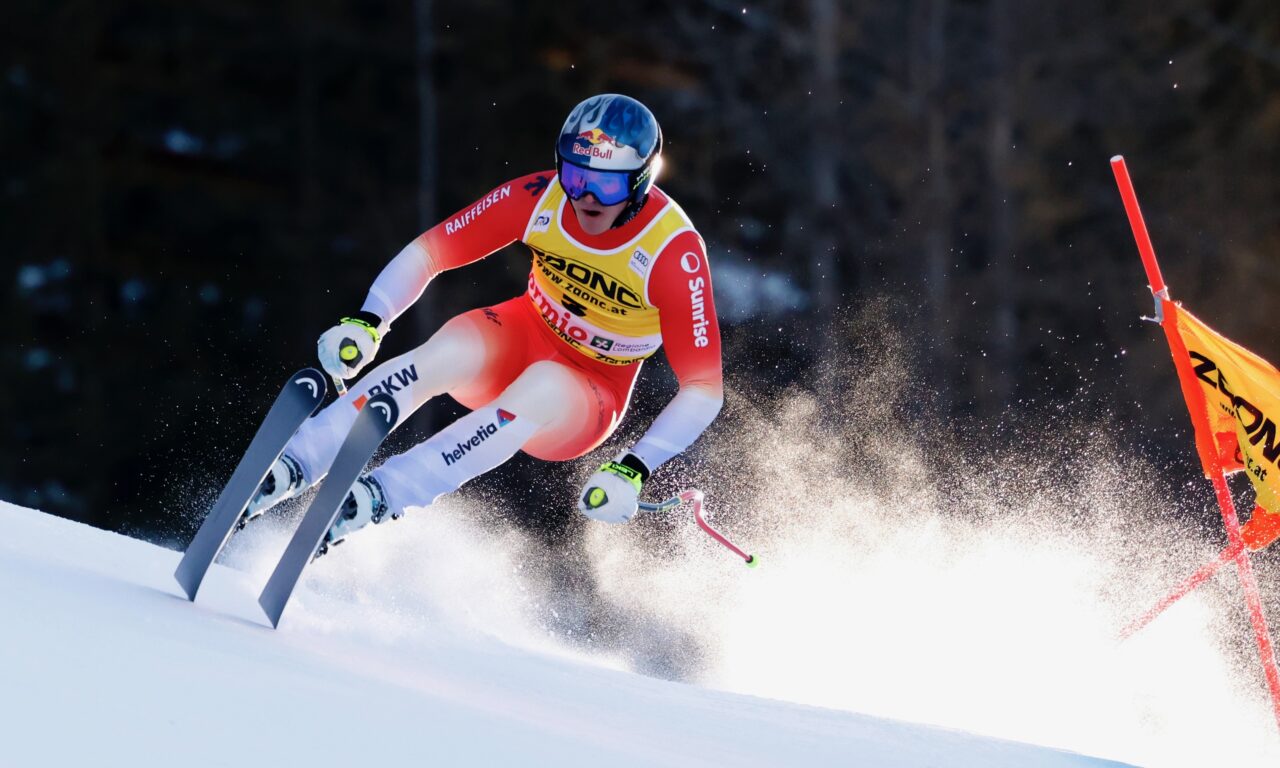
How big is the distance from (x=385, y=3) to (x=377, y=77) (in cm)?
69

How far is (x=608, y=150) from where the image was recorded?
4.40 metres

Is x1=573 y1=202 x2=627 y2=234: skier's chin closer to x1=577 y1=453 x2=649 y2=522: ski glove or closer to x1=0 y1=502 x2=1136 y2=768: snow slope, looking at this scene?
x1=577 y1=453 x2=649 y2=522: ski glove

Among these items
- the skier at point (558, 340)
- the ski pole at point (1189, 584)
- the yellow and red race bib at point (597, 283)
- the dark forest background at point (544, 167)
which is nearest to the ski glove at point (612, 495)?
the skier at point (558, 340)

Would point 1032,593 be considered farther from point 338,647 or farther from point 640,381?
point 640,381

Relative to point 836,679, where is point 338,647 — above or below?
above

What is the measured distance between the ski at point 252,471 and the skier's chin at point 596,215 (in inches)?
37.1

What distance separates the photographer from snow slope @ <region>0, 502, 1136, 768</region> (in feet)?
8.41

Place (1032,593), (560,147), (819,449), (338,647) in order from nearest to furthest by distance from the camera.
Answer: (338,647) < (560,147) < (1032,593) < (819,449)

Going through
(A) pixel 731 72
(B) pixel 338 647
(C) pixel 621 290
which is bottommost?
(A) pixel 731 72

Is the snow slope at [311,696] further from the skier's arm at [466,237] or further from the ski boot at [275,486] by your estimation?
the skier's arm at [466,237]

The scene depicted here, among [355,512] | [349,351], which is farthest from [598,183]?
[355,512]

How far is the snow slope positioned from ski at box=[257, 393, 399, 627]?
78mm

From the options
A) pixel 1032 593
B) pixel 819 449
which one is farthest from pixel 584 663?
pixel 819 449

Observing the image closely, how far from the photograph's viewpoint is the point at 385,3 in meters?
14.7
